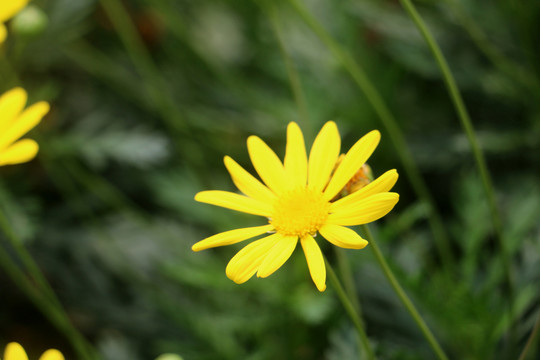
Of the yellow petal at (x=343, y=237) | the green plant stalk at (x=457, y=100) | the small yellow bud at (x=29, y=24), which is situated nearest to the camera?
the yellow petal at (x=343, y=237)

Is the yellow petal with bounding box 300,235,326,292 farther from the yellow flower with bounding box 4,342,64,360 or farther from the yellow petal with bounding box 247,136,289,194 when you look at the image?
the yellow flower with bounding box 4,342,64,360

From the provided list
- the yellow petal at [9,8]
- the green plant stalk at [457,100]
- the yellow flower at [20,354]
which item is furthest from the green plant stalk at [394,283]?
the yellow petal at [9,8]

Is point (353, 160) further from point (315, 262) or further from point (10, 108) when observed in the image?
point (10, 108)

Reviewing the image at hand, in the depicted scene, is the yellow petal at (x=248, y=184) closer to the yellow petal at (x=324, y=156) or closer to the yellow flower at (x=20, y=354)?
the yellow petal at (x=324, y=156)

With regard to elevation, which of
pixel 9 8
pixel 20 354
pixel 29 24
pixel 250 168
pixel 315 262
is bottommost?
pixel 20 354

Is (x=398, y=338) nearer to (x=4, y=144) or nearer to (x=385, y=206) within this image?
(x=385, y=206)

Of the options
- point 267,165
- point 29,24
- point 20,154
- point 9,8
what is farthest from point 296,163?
point 29,24
